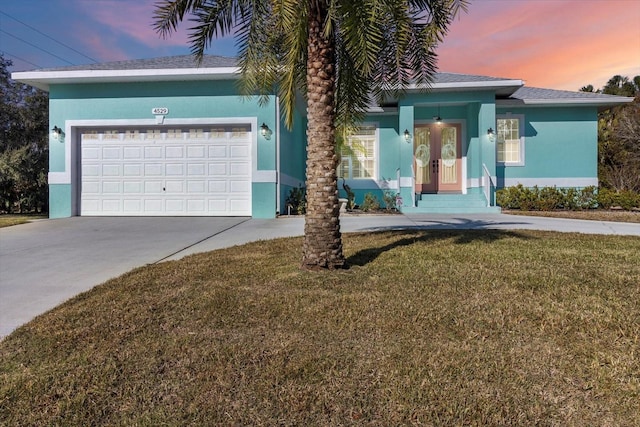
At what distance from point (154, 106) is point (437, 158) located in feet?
36.7

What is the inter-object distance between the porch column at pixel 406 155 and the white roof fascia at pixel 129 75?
6.47 m

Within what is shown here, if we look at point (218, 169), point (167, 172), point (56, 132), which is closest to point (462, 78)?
point (218, 169)

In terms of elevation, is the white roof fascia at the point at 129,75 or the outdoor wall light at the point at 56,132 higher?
the white roof fascia at the point at 129,75

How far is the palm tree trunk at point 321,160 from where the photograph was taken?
15.7ft

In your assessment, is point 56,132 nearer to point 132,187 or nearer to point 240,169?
point 132,187

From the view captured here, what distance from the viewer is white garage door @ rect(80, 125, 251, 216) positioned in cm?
1234

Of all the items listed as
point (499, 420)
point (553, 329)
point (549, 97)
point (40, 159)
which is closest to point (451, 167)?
point (549, 97)

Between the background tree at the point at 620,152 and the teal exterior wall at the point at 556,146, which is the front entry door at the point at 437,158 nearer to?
the teal exterior wall at the point at 556,146

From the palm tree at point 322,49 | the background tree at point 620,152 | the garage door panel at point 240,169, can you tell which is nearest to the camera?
the palm tree at point 322,49

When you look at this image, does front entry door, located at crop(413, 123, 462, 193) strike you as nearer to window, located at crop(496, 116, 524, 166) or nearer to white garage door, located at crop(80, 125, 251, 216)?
window, located at crop(496, 116, 524, 166)

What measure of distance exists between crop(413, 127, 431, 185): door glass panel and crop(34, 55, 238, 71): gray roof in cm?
821

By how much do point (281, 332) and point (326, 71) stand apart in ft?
10.6

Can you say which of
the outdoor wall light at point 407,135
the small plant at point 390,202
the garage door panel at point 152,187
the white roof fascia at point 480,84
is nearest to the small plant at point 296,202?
the small plant at point 390,202

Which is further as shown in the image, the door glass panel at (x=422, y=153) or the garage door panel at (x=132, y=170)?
the door glass panel at (x=422, y=153)
